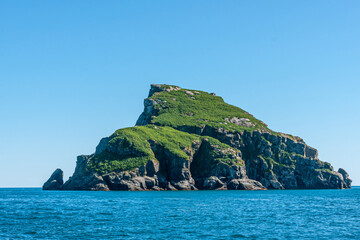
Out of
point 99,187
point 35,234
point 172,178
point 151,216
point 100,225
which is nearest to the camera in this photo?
point 35,234

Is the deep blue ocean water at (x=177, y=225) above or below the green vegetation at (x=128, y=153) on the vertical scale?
below

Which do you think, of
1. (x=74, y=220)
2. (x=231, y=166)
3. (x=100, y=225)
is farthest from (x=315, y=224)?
(x=231, y=166)

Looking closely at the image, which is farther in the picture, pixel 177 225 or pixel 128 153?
pixel 128 153

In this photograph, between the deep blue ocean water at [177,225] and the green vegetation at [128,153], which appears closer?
the deep blue ocean water at [177,225]

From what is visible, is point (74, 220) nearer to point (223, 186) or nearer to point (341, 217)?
point (341, 217)

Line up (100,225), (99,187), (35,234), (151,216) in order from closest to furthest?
(35,234) → (100,225) → (151,216) → (99,187)

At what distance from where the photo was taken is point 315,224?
62.8 m

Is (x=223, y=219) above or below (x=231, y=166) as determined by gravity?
below

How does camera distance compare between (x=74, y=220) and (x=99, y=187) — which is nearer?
(x=74, y=220)

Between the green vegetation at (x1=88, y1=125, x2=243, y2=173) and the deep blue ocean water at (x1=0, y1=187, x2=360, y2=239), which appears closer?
the deep blue ocean water at (x1=0, y1=187, x2=360, y2=239)

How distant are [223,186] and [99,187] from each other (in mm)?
55262

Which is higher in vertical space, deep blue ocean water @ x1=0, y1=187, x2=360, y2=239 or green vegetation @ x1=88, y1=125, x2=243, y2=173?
green vegetation @ x1=88, y1=125, x2=243, y2=173

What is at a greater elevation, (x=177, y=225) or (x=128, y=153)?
(x=128, y=153)

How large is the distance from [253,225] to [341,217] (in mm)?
20707
